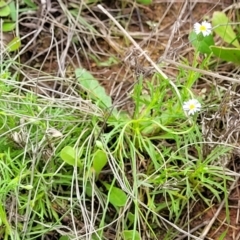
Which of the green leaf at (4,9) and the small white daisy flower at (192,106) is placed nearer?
the small white daisy flower at (192,106)

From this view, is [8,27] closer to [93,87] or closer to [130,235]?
[93,87]

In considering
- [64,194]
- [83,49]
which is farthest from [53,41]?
[64,194]

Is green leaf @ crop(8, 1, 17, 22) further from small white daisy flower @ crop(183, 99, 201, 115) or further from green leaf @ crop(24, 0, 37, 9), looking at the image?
small white daisy flower @ crop(183, 99, 201, 115)

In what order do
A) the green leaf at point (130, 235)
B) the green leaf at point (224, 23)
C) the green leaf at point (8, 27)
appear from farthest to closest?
the green leaf at point (8, 27), the green leaf at point (224, 23), the green leaf at point (130, 235)

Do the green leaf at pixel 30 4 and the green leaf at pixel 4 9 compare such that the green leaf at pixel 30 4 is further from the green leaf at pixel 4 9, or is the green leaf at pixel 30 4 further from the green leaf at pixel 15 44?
the green leaf at pixel 15 44

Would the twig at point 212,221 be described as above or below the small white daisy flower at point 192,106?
below

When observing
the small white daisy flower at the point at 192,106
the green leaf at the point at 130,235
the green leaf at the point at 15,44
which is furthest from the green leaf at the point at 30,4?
the green leaf at the point at 130,235

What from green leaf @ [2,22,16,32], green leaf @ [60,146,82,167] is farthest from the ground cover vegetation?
green leaf @ [2,22,16,32]

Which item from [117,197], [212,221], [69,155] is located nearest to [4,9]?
[69,155]
